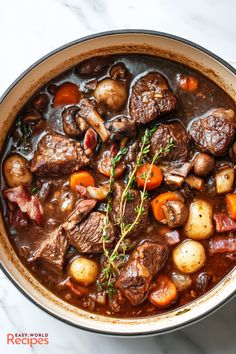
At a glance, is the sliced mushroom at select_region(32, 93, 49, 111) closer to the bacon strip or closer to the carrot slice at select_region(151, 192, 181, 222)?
the bacon strip

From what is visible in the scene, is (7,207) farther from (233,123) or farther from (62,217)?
(233,123)

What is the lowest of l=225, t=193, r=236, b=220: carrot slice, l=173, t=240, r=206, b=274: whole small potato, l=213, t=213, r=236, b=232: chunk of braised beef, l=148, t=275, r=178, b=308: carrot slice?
l=148, t=275, r=178, b=308: carrot slice

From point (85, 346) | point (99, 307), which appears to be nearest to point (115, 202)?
point (99, 307)

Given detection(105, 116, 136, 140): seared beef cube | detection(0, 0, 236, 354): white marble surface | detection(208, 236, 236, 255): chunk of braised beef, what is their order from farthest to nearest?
1. detection(0, 0, 236, 354): white marble surface
2. detection(208, 236, 236, 255): chunk of braised beef
3. detection(105, 116, 136, 140): seared beef cube

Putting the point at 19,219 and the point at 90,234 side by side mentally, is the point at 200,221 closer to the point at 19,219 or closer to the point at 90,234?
the point at 90,234

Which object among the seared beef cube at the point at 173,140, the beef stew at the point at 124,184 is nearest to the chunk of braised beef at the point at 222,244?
the beef stew at the point at 124,184

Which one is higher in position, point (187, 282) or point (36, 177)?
point (36, 177)

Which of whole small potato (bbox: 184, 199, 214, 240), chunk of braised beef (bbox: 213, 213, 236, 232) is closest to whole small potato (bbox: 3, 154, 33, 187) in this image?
whole small potato (bbox: 184, 199, 214, 240)
